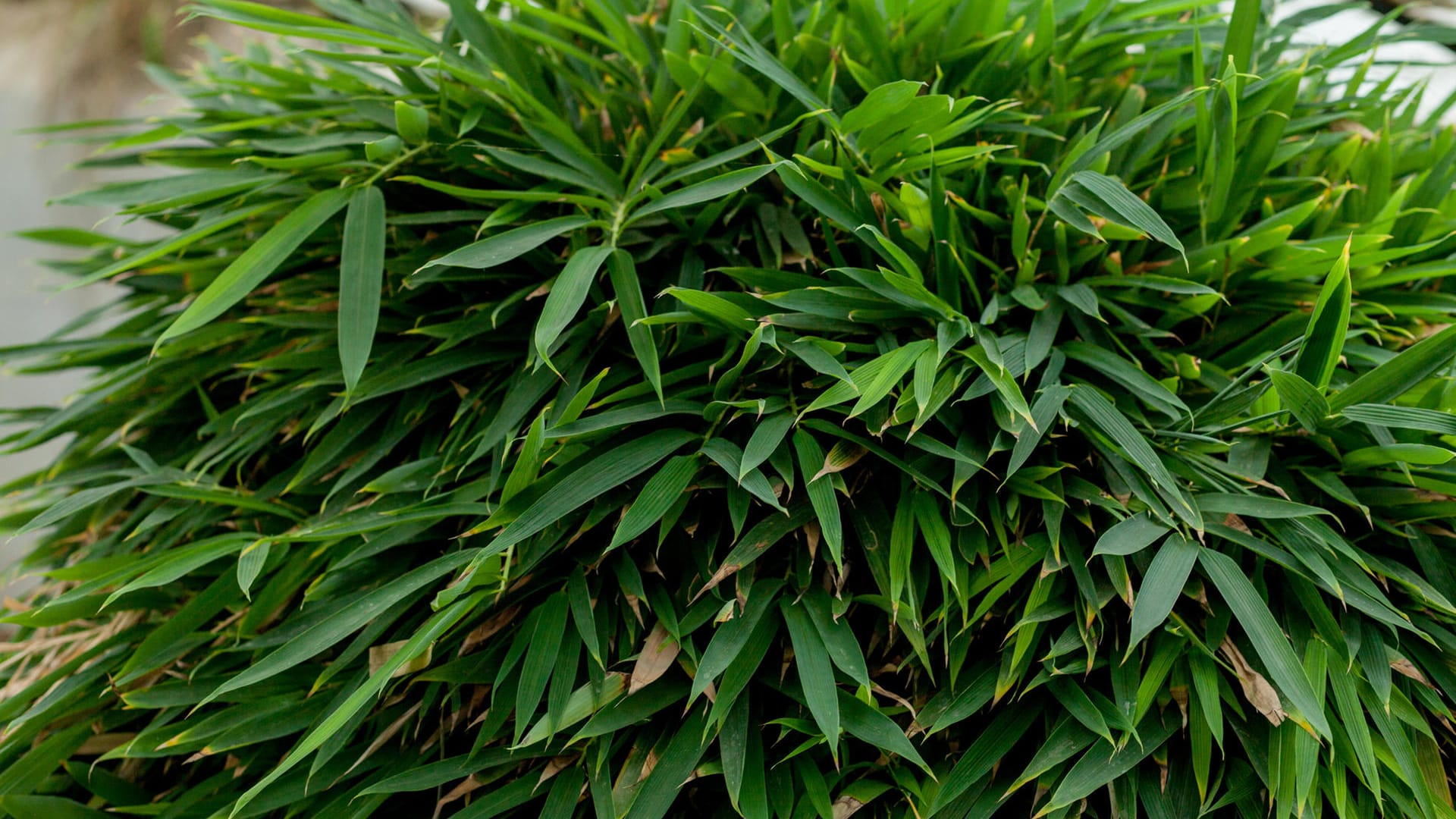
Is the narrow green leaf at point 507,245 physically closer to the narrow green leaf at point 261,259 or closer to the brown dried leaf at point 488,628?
the narrow green leaf at point 261,259

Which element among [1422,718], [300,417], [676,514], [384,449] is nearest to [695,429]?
[676,514]

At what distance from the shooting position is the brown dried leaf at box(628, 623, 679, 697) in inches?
23.9

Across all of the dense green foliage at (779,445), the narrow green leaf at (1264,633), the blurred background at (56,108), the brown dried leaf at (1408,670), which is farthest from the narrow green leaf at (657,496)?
the blurred background at (56,108)

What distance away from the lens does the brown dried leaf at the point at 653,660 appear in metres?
0.61

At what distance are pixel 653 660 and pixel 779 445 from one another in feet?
0.56

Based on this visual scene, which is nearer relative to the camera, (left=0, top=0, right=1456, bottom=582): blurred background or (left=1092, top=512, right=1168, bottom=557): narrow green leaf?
(left=1092, top=512, right=1168, bottom=557): narrow green leaf

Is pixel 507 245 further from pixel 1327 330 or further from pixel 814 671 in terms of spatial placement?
pixel 1327 330

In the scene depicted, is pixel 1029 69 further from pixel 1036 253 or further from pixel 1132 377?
pixel 1132 377

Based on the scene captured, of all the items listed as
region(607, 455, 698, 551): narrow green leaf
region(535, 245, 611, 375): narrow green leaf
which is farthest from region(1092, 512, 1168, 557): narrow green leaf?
region(535, 245, 611, 375): narrow green leaf

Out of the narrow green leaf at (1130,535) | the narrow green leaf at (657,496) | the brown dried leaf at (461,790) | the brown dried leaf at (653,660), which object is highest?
the narrow green leaf at (657,496)

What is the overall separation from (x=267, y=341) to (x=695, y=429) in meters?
0.44

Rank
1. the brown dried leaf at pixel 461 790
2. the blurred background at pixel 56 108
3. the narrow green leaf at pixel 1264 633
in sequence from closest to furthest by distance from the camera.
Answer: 1. the narrow green leaf at pixel 1264 633
2. the brown dried leaf at pixel 461 790
3. the blurred background at pixel 56 108

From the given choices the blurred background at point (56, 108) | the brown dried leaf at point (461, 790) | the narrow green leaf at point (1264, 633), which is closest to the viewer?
the narrow green leaf at point (1264, 633)

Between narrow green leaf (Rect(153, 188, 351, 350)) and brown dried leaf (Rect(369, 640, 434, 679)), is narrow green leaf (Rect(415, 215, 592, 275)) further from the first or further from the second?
brown dried leaf (Rect(369, 640, 434, 679))
